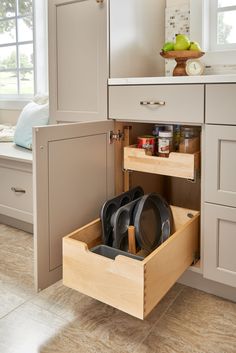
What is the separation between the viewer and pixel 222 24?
201 cm

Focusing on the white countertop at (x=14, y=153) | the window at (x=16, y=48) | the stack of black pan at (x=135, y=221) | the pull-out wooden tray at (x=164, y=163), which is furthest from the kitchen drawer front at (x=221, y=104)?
the window at (x=16, y=48)

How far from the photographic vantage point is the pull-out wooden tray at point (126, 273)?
1180 millimetres

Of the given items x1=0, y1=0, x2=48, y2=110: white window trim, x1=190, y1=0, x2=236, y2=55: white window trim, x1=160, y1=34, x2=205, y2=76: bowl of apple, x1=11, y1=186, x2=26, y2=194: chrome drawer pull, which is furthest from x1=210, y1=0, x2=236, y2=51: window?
x1=0, y1=0, x2=48, y2=110: white window trim

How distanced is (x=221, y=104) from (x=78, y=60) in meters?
0.76

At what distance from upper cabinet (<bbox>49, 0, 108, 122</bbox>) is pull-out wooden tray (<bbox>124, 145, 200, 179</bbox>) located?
0.23 meters

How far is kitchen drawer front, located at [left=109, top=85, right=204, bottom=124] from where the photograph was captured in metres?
1.45

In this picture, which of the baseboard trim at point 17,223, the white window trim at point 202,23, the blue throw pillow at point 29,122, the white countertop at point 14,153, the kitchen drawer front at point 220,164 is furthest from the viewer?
the blue throw pillow at point 29,122

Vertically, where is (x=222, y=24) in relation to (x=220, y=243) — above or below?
above

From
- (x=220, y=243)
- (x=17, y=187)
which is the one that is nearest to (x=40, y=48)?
(x=17, y=187)

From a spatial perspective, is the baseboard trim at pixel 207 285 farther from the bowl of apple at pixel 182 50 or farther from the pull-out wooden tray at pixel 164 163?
the bowl of apple at pixel 182 50

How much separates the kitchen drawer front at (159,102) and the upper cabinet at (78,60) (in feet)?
0.27

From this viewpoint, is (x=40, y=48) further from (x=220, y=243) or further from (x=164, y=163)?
(x=220, y=243)

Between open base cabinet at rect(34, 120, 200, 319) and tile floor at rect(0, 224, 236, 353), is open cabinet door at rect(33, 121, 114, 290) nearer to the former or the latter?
open base cabinet at rect(34, 120, 200, 319)

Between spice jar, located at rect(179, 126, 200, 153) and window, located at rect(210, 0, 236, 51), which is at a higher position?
window, located at rect(210, 0, 236, 51)
